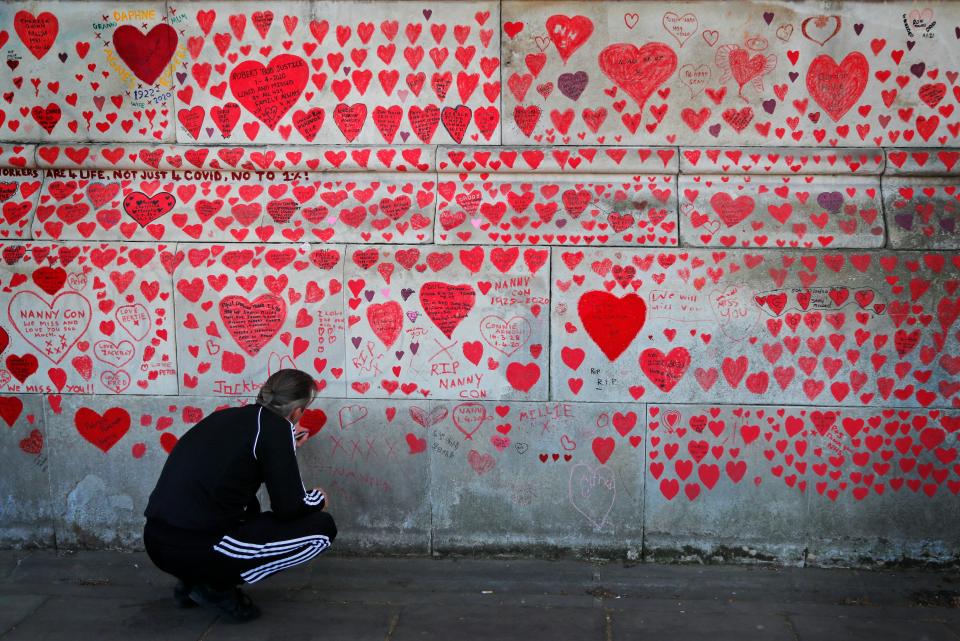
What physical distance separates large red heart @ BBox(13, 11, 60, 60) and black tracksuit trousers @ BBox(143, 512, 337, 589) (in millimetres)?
2915

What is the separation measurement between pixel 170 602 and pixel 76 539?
0.98 m

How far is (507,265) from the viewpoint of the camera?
4723 millimetres

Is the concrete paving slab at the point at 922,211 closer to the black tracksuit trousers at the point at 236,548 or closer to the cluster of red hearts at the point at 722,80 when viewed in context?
the cluster of red hearts at the point at 722,80

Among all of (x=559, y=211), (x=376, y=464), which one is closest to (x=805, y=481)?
(x=559, y=211)

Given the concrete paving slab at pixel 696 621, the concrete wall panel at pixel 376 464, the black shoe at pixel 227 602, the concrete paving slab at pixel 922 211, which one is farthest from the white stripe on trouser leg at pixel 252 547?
the concrete paving slab at pixel 922 211

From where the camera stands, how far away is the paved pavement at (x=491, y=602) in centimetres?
409

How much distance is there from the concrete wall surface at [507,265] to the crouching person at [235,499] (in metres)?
0.78

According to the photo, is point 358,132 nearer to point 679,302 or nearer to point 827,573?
point 679,302

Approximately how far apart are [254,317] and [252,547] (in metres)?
1.40

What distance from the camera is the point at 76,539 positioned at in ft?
16.4

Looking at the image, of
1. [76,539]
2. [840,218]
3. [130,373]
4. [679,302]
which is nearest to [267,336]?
[130,373]

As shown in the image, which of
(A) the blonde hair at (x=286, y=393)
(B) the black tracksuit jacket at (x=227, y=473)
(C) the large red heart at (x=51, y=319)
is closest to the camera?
(B) the black tracksuit jacket at (x=227, y=473)

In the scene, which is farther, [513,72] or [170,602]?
[513,72]

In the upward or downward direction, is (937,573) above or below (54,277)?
below
